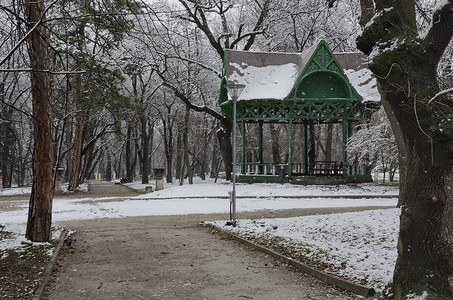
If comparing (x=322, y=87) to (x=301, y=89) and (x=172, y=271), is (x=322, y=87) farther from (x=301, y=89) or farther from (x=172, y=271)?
(x=172, y=271)

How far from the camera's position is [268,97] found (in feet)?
80.7

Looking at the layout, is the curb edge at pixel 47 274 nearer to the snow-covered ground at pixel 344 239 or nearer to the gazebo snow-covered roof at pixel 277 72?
the snow-covered ground at pixel 344 239

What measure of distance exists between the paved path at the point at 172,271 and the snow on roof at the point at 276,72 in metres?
14.7

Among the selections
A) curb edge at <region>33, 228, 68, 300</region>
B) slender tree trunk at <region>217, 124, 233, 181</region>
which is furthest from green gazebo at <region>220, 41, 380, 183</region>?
curb edge at <region>33, 228, 68, 300</region>

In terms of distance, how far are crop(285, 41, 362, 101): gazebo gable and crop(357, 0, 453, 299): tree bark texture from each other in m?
18.9

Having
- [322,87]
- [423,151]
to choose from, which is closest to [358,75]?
[322,87]

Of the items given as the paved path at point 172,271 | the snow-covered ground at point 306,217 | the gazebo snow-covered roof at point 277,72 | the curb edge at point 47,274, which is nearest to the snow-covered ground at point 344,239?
the snow-covered ground at point 306,217

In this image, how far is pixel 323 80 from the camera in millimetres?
25328

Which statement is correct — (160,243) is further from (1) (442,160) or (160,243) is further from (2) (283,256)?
(1) (442,160)

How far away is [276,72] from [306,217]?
15415 millimetres

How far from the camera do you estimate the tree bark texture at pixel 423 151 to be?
5.21 m

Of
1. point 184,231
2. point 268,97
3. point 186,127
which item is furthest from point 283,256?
point 186,127

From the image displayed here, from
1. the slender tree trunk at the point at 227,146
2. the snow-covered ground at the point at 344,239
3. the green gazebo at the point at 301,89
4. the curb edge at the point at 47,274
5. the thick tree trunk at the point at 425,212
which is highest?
the green gazebo at the point at 301,89

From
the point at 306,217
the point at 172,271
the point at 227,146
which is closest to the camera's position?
the point at 172,271
